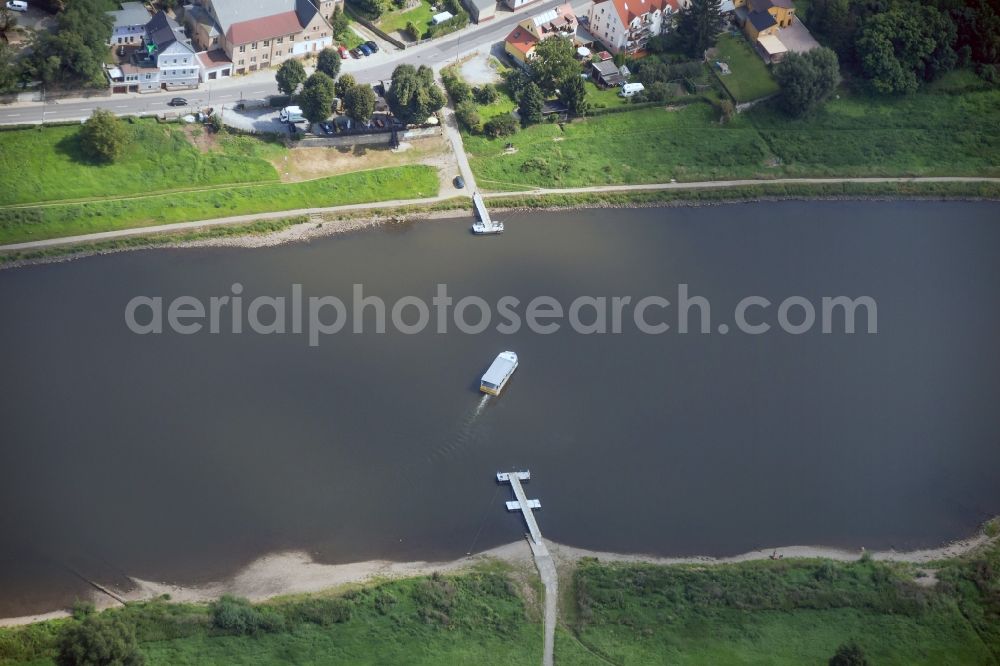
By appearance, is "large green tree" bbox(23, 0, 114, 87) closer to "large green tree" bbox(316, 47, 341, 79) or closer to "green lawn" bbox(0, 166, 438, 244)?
"green lawn" bbox(0, 166, 438, 244)

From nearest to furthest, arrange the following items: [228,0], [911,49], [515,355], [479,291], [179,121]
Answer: [515,355] → [479,291] → [179,121] → [228,0] → [911,49]

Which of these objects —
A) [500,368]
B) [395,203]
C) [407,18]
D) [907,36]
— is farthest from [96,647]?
[907,36]

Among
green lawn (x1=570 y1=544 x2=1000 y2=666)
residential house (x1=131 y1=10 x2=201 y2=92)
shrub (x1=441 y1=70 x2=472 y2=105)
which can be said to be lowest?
green lawn (x1=570 y1=544 x2=1000 y2=666)

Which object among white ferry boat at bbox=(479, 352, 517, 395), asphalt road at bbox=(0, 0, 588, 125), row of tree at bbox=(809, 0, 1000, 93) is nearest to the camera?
white ferry boat at bbox=(479, 352, 517, 395)

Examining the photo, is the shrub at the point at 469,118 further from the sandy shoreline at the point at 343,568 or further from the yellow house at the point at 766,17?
the sandy shoreline at the point at 343,568

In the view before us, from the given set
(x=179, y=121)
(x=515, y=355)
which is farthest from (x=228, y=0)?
(x=515, y=355)

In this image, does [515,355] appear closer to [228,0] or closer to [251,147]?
[251,147]

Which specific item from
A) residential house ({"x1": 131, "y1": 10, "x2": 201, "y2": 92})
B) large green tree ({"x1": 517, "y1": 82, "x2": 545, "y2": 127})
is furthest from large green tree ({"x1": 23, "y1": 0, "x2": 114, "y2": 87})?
large green tree ({"x1": 517, "y1": 82, "x2": 545, "y2": 127})

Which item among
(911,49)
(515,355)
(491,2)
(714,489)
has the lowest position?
(714,489)
